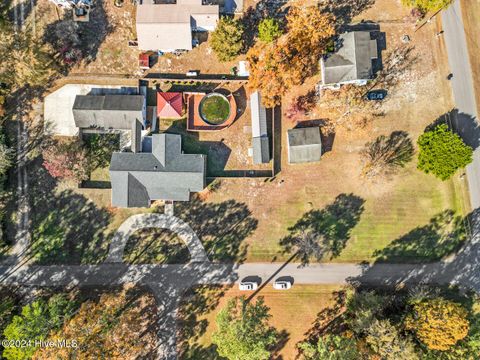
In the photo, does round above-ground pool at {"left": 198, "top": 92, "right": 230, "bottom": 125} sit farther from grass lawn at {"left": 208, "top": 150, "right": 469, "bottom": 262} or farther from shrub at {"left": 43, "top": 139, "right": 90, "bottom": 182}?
shrub at {"left": 43, "top": 139, "right": 90, "bottom": 182}

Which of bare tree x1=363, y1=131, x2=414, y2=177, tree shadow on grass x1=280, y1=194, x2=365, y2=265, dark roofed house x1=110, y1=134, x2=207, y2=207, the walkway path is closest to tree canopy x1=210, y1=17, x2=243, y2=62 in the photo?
dark roofed house x1=110, y1=134, x2=207, y2=207

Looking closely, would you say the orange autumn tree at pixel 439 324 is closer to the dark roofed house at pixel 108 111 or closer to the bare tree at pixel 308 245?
the bare tree at pixel 308 245

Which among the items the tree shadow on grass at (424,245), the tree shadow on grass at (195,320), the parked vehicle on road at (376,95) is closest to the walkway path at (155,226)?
the tree shadow on grass at (195,320)

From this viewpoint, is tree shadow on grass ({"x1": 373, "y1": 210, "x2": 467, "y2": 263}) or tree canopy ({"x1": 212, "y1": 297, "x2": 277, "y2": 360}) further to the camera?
tree shadow on grass ({"x1": 373, "y1": 210, "x2": 467, "y2": 263})

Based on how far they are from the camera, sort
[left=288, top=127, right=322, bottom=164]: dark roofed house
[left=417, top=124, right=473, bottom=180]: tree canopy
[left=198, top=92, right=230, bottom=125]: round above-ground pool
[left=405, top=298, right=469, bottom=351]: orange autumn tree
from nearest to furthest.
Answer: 1. [left=405, top=298, right=469, bottom=351]: orange autumn tree
2. [left=417, top=124, right=473, bottom=180]: tree canopy
3. [left=288, top=127, right=322, bottom=164]: dark roofed house
4. [left=198, top=92, right=230, bottom=125]: round above-ground pool

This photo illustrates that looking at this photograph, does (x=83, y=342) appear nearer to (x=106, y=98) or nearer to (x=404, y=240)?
(x=106, y=98)

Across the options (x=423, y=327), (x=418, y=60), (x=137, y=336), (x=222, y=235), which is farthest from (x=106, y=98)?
(x=423, y=327)
